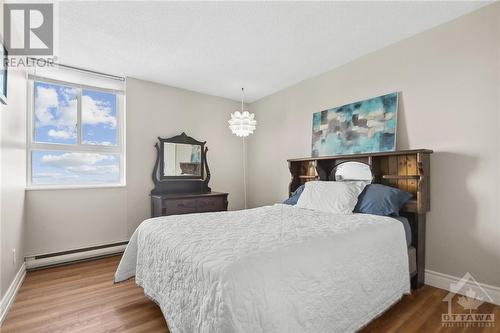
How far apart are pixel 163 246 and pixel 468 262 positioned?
103 inches

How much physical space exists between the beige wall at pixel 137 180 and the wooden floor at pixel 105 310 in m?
0.68

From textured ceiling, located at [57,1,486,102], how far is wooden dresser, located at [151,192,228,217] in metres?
1.75

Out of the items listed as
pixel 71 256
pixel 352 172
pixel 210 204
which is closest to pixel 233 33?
pixel 352 172

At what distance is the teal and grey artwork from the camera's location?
2.67 meters

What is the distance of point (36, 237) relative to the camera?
9.65ft

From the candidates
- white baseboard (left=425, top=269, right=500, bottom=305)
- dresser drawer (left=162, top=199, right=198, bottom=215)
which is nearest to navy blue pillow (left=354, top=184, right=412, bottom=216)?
white baseboard (left=425, top=269, right=500, bottom=305)

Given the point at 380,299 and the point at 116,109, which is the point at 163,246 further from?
the point at 116,109

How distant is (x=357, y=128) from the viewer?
2.94 metres

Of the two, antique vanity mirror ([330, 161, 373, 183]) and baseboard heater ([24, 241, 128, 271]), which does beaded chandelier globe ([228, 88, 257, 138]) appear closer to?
antique vanity mirror ([330, 161, 373, 183])

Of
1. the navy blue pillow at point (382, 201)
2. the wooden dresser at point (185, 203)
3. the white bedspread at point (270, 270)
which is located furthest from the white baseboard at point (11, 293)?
the navy blue pillow at point (382, 201)

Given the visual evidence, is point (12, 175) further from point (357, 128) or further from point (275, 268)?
point (357, 128)

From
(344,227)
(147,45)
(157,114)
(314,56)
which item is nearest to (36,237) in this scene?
(157,114)

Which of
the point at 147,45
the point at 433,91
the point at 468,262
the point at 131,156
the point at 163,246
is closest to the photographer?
the point at 163,246

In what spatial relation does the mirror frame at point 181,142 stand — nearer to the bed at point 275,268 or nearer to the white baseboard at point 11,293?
the bed at point 275,268
